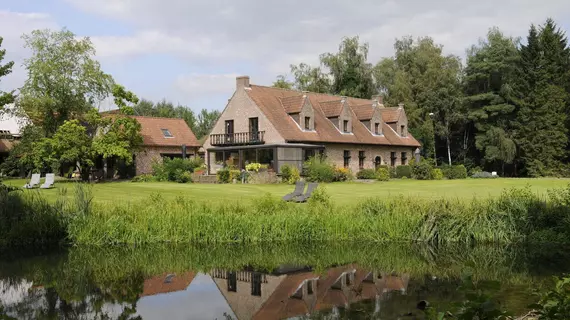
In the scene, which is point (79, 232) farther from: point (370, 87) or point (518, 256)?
point (370, 87)

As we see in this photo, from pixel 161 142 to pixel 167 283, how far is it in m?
30.9

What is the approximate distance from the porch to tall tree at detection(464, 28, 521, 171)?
693 inches

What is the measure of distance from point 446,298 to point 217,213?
24.4ft

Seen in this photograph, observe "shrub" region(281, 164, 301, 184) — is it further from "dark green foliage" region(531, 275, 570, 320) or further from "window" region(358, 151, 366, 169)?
"dark green foliage" region(531, 275, 570, 320)

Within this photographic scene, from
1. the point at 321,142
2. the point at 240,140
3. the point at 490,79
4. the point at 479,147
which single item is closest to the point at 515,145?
the point at 479,147

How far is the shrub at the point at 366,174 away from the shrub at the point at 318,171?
400cm

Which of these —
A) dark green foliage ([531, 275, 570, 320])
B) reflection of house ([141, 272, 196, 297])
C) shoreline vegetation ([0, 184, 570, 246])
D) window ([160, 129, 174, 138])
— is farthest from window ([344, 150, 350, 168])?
dark green foliage ([531, 275, 570, 320])

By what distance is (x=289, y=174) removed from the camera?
32031 mm

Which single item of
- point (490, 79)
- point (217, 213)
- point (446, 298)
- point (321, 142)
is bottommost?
point (446, 298)

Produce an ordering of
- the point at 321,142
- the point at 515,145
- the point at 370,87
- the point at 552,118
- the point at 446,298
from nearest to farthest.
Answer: the point at 446,298 → the point at 321,142 → the point at 552,118 → the point at 515,145 → the point at 370,87

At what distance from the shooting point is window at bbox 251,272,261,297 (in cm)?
973

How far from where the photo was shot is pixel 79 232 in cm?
1397

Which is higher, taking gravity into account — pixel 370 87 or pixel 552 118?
pixel 370 87

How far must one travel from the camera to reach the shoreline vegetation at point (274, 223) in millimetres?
13891
